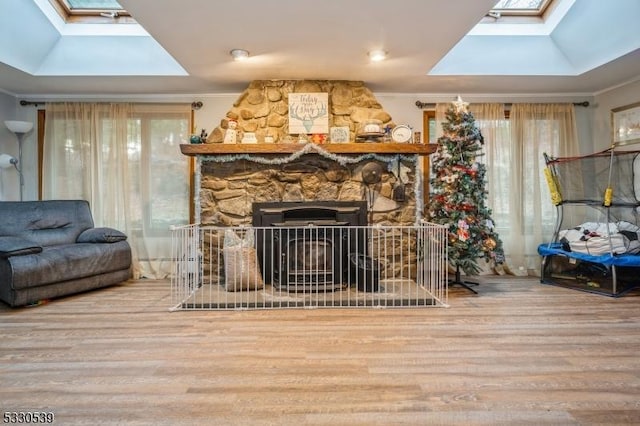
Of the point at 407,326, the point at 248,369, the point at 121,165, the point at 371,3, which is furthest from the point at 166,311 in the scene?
the point at 371,3

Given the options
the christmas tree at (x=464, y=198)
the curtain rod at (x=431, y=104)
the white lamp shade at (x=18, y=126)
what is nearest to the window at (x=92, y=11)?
the white lamp shade at (x=18, y=126)

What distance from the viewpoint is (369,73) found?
153 inches

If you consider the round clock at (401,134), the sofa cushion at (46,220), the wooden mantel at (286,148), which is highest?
the round clock at (401,134)

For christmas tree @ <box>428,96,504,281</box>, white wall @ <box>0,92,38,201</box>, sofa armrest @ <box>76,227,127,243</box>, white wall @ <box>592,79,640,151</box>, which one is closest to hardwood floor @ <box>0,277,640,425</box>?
christmas tree @ <box>428,96,504,281</box>

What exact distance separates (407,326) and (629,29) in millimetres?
3286

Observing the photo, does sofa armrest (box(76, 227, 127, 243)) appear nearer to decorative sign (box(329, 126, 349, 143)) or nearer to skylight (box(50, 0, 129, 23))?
skylight (box(50, 0, 129, 23))

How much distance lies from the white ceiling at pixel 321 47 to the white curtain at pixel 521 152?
0.29 metres

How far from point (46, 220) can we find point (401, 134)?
3.98 m

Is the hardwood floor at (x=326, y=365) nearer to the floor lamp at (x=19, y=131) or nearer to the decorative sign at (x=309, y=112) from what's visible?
the floor lamp at (x=19, y=131)

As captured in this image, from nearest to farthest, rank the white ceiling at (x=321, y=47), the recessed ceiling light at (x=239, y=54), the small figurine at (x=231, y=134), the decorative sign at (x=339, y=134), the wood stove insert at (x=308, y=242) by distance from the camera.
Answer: the white ceiling at (x=321, y=47) → the recessed ceiling light at (x=239, y=54) → the wood stove insert at (x=308, y=242) → the small figurine at (x=231, y=134) → the decorative sign at (x=339, y=134)

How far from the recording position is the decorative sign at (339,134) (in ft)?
13.3

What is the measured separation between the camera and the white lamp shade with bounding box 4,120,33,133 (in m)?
4.12

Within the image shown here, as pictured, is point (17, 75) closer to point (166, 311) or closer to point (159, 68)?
point (159, 68)

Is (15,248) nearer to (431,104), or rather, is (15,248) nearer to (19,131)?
(19,131)
